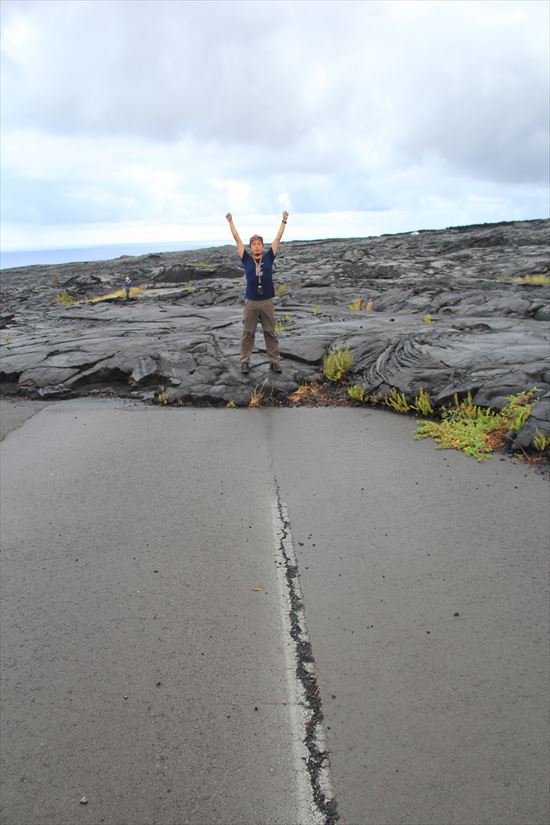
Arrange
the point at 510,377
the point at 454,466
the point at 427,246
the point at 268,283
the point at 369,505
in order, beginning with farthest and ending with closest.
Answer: the point at 427,246 < the point at 268,283 < the point at 510,377 < the point at 454,466 < the point at 369,505

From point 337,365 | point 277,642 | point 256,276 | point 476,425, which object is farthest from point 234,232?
point 277,642

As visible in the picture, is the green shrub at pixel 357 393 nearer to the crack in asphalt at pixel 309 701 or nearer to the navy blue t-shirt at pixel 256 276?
the navy blue t-shirt at pixel 256 276

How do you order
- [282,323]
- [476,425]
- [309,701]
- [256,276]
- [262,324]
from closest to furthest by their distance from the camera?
1. [309,701]
2. [476,425]
3. [256,276]
4. [262,324]
5. [282,323]

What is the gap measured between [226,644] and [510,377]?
203 inches

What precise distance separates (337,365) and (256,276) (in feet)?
6.62

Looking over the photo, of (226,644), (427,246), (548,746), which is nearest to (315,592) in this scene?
(226,644)

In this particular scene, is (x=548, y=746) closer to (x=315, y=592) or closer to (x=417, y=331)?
(x=315, y=592)

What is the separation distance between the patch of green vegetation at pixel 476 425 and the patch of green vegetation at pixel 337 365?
211 centimetres

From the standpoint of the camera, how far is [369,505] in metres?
4.76

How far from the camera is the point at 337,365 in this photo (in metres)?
8.31

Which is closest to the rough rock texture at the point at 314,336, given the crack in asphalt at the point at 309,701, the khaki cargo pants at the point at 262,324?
the khaki cargo pants at the point at 262,324

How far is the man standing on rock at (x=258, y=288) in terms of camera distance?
7.20 meters

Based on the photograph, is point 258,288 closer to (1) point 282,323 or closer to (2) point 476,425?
(2) point 476,425

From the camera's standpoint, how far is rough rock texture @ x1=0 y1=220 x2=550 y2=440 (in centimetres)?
735
